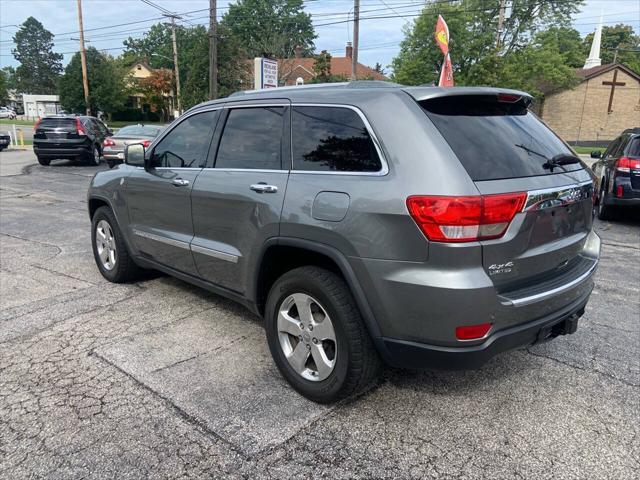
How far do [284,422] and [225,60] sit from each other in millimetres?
35000

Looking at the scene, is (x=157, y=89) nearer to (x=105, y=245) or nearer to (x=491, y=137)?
(x=105, y=245)

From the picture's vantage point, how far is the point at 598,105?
37062 millimetres

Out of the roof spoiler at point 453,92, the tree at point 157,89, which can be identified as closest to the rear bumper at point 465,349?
the roof spoiler at point 453,92

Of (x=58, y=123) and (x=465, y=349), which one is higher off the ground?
(x=58, y=123)

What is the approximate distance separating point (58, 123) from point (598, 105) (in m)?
36.0

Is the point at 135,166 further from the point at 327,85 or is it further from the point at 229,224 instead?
the point at 327,85

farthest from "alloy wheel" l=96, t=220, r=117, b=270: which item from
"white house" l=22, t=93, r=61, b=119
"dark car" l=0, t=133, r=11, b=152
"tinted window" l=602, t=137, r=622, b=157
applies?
"white house" l=22, t=93, r=61, b=119

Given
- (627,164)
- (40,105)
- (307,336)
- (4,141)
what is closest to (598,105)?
(627,164)

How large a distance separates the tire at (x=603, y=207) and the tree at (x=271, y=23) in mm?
58803

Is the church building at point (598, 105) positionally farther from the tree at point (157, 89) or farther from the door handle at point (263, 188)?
the door handle at point (263, 188)

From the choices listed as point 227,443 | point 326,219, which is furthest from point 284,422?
point 326,219

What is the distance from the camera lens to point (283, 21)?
72.9 meters

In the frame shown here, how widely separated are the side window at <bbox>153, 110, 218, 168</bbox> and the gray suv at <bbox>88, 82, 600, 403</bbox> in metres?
0.22

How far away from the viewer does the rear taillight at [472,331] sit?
7.91ft
